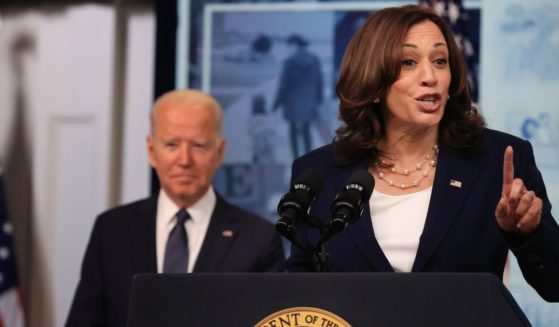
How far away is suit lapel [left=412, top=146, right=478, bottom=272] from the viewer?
7.20 ft

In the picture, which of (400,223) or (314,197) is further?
(400,223)

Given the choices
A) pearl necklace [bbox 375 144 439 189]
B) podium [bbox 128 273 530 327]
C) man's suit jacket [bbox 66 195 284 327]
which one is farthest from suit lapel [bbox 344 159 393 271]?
man's suit jacket [bbox 66 195 284 327]

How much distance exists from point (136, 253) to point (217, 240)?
30cm

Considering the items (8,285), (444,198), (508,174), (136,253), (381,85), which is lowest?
(8,285)

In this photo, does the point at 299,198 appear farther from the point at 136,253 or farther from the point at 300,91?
the point at 300,91

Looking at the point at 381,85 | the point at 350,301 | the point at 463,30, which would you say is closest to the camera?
the point at 350,301

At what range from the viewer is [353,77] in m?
2.47

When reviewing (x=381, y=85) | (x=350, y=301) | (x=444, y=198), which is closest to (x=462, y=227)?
(x=444, y=198)

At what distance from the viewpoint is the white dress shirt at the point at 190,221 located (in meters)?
3.57

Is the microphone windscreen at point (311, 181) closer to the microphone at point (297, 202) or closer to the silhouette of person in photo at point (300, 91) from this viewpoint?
the microphone at point (297, 202)

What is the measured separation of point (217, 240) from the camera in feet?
11.7

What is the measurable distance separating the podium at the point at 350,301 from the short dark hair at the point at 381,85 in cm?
75

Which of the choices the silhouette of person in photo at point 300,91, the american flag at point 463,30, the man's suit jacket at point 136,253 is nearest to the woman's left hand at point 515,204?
the man's suit jacket at point 136,253

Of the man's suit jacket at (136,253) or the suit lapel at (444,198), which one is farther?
the man's suit jacket at (136,253)
